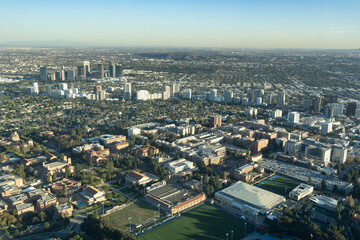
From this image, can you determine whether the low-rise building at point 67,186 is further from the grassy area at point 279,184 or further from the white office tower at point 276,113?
the white office tower at point 276,113

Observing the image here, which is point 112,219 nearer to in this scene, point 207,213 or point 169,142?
point 207,213

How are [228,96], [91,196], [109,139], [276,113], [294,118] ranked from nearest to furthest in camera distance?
[91,196] → [109,139] → [294,118] → [276,113] → [228,96]

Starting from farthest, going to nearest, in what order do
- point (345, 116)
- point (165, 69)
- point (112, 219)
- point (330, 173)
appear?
point (165, 69) → point (345, 116) → point (330, 173) → point (112, 219)

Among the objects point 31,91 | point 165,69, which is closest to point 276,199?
point 31,91

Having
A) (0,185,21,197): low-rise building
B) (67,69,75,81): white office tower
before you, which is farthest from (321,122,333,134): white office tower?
(67,69,75,81): white office tower

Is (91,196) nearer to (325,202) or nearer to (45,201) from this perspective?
(45,201)

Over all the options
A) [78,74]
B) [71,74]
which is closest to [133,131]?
[71,74]
